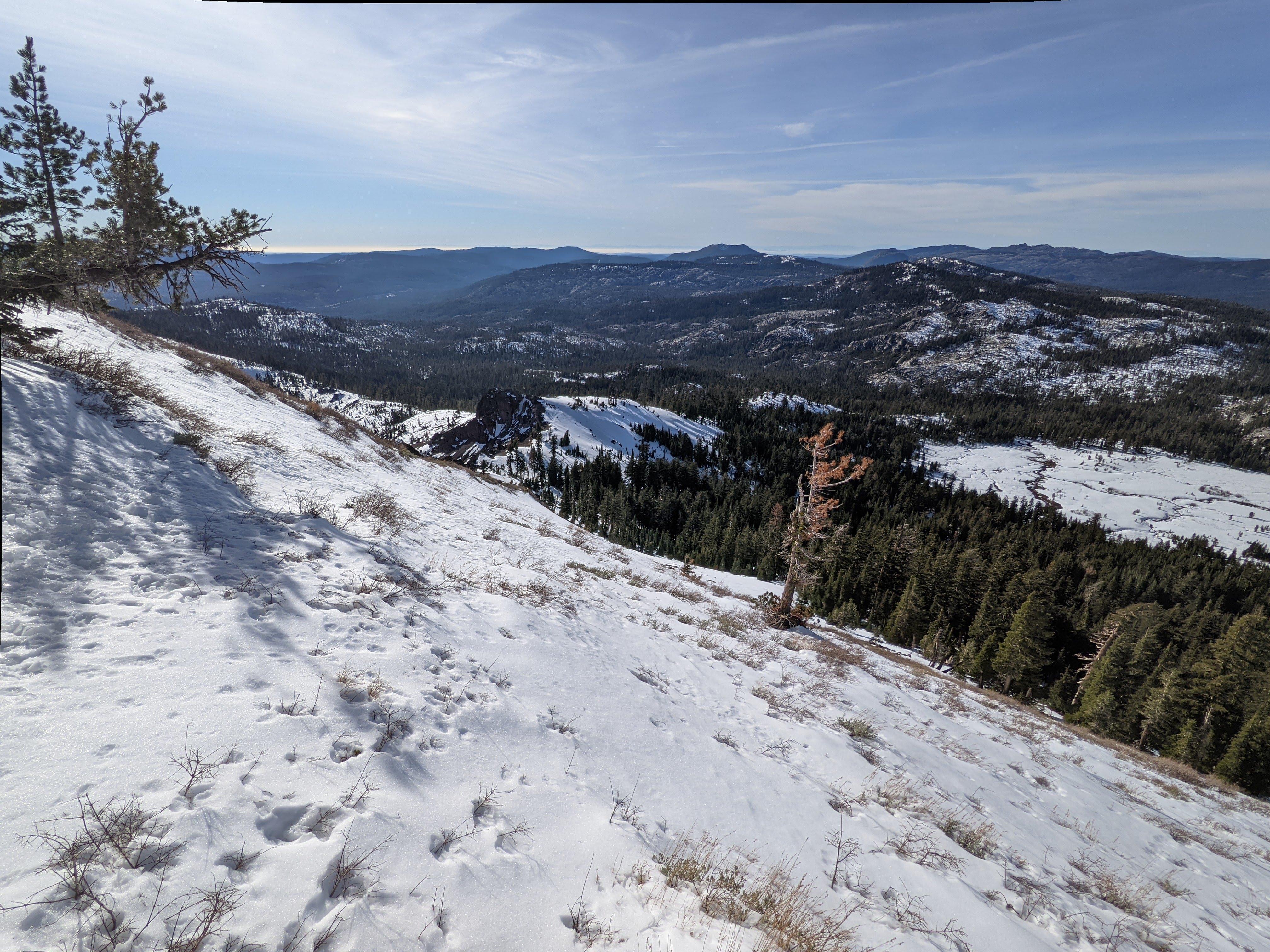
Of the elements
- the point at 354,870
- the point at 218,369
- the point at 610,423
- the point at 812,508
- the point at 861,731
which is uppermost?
the point at 218,369

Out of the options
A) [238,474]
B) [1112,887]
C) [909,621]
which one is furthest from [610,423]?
[1112,887]

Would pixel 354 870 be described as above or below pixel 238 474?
below

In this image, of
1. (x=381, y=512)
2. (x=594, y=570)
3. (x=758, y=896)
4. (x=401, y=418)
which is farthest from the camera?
(x=401, y=418)

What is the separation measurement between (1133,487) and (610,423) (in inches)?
7193

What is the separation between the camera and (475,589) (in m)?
10.5

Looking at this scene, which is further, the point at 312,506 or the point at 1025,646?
the point at 1025,646

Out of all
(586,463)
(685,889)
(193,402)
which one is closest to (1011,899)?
(685,889)

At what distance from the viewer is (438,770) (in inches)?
215

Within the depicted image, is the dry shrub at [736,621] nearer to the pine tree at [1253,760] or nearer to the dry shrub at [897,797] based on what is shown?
the dry shrub at [897,797]

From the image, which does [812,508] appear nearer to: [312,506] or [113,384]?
[312,506]

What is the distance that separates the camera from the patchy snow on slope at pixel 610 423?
426 feet

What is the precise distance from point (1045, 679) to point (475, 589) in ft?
220

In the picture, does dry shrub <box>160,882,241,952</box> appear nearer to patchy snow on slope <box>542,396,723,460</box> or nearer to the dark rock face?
the dark rock face

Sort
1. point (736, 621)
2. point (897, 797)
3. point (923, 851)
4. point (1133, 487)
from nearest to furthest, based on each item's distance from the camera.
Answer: point (923, 851)
point (897, 797)
point (736, 621)
point (1133, 487)
